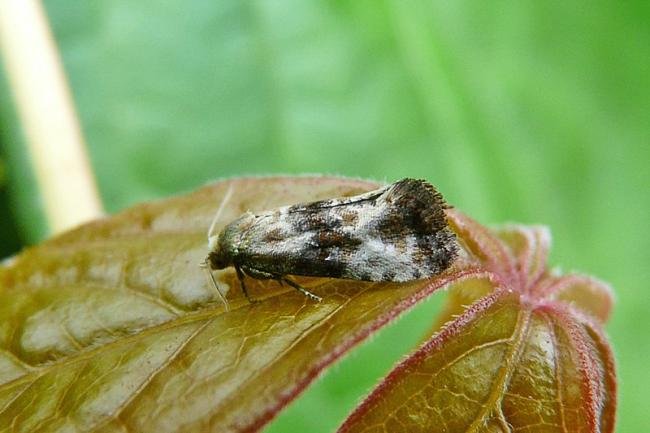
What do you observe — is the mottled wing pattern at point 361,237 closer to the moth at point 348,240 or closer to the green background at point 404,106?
the moth at point 348,240

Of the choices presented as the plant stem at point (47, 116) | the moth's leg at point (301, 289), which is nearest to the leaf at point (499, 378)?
the moth's leg at point (301, 289)

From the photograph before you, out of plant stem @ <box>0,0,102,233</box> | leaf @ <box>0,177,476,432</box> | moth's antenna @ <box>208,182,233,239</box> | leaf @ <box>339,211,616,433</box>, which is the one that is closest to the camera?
leaf @ <box>0,177,476,432</box>

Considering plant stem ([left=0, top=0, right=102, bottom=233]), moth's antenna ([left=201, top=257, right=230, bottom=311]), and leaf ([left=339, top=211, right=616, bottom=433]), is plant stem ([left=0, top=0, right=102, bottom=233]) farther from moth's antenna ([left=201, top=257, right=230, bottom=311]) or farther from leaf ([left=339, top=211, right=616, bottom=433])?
leaf ([left=339, top=211, right=616, bottom=433])

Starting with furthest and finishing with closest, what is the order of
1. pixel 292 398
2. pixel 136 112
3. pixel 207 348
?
pixel 136 112 < pixel 207 348 < pixel 292 398

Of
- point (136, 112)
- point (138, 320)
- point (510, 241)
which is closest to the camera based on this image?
point (138, 320)

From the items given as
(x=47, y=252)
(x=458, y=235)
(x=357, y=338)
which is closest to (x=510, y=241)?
(x=458, y=235)

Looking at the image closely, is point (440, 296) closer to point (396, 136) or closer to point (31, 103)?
point (396, 136)

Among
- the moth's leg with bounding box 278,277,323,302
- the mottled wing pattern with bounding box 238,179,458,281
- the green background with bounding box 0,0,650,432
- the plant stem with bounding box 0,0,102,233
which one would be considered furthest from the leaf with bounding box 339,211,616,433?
the plant stem with bounding box 0,0,102,233
